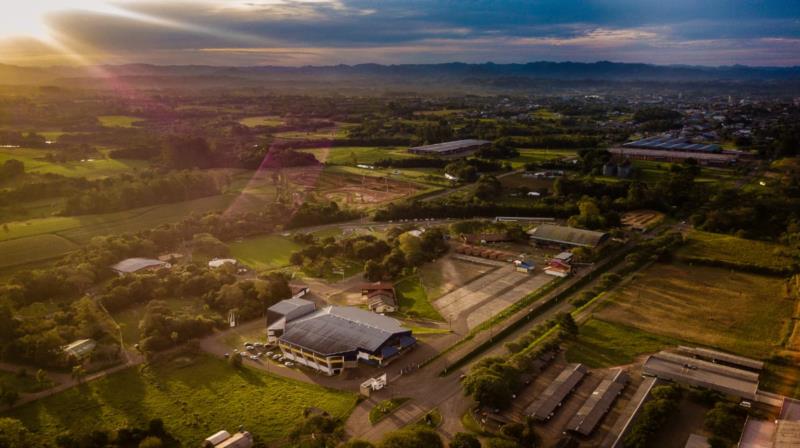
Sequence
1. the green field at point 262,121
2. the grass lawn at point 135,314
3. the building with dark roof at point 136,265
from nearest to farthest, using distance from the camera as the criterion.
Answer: the grass lawn at point 135,314
the building with dark roof at point 136,265
the green field at point 262,121

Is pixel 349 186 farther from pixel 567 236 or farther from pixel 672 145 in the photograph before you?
pixel 672 145

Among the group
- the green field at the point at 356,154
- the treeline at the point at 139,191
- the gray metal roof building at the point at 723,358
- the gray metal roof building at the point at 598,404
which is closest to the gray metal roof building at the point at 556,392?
the gray metal roof building at the point at 598,404

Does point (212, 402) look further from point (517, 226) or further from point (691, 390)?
point (517, 226)

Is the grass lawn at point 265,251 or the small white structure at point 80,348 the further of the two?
the grass lawn at point 265,251

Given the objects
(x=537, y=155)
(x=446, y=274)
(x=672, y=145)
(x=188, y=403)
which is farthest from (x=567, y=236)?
(x=672, y=145)

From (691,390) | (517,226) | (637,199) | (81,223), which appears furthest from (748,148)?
(81,223)

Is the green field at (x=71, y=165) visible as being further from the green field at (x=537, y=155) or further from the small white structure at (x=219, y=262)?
the green field at (x=537, y=155)

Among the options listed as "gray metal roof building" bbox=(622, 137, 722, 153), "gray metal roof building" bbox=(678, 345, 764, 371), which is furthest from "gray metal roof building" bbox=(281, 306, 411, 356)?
"gray metal roof building" bbox=(622, 137, 722, 153)
